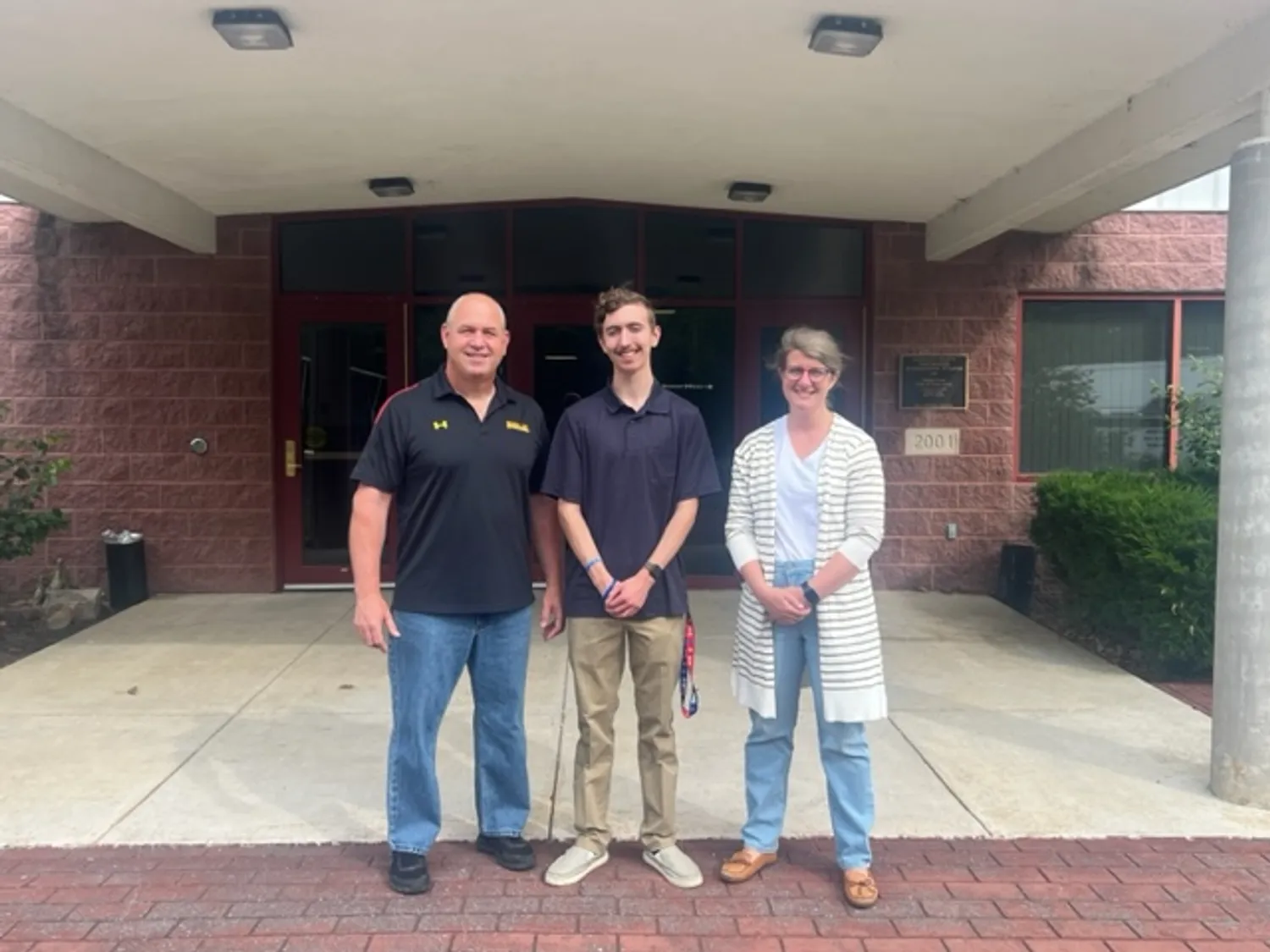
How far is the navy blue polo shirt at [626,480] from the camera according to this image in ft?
11.2

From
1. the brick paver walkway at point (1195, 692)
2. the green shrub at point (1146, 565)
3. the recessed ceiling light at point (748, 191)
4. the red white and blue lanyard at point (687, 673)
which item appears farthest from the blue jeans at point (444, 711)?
the recessed ceiling light at point (748, 191)

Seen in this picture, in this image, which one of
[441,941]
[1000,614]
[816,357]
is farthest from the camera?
[1000,614]

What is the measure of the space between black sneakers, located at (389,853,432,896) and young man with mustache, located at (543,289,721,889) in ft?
1.40

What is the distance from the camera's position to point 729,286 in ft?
28.0

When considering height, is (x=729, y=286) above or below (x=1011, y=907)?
above

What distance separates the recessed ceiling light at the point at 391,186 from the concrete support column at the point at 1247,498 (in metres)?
5.26

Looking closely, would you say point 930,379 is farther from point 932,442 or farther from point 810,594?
point 810,594

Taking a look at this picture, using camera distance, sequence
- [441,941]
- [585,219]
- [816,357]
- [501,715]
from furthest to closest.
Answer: [585,219]
[501,715]
[816,357]
[441,941]

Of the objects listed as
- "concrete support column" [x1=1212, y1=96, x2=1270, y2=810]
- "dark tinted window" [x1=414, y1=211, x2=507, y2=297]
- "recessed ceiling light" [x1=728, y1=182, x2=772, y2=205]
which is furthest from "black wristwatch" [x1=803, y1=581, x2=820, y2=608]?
"dark tinted window" [x1=414, y1=211, x2=507, y2=297]

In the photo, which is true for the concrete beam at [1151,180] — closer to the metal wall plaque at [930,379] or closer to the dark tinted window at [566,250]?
the metal wall plaque at [930,379]

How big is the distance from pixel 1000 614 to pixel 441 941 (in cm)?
576

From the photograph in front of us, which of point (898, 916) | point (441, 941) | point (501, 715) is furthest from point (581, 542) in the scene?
point (898, 916)

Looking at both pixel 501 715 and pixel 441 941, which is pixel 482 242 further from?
pixel 441 941

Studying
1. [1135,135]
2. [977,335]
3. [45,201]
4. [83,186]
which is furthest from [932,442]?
[45,201]
